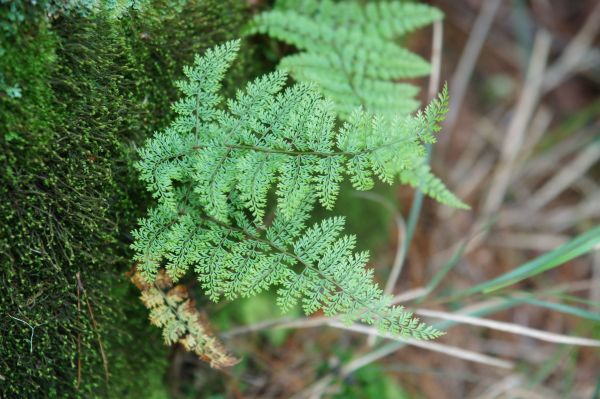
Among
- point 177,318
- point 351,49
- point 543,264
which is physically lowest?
point 177,318

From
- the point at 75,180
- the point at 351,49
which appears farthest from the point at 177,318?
the point at 351,49

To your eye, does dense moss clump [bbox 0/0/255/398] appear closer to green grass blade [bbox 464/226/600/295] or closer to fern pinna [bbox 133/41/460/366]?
fern pinna [bbox 133/41/460/366]

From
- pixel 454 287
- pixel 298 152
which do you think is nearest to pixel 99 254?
pixel 298 152

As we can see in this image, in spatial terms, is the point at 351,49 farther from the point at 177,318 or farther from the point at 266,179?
the point at 177,318

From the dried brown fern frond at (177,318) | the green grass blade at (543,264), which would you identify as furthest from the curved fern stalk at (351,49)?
the dried brown fern frond at (177,318)

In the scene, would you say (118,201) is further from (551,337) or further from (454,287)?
(454,287)

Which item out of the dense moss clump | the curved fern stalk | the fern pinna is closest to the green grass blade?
the fern pinna
